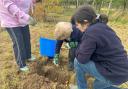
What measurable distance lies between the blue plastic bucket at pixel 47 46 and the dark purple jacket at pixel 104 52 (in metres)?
1.16

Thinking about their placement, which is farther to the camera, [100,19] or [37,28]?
[37,28]

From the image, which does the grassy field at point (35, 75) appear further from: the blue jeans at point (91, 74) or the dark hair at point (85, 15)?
the dark hair at point (85, 15)

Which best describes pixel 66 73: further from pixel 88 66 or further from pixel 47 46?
pixel 88 66

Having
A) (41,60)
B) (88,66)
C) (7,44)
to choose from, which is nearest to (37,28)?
(7,44)

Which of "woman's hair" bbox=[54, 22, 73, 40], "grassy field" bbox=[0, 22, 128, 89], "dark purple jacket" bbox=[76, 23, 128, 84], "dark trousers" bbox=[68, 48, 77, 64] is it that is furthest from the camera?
"dark trousers" bbox=[68, 48, 77, 64]

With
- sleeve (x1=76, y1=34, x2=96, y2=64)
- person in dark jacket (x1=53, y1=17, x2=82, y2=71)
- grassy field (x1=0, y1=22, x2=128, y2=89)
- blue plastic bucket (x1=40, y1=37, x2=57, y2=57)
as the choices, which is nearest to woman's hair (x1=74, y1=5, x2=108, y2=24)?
sleeve (x1=76, y1=34, x2=96, y2=64)

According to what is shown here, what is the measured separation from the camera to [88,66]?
10.6 ft

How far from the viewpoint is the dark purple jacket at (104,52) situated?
117 inches

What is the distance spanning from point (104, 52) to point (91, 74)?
416 mm

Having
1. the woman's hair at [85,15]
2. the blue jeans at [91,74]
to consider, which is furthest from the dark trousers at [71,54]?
the woman's hair at [85,15]

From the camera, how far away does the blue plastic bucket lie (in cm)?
427

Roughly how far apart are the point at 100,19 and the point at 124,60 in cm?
53

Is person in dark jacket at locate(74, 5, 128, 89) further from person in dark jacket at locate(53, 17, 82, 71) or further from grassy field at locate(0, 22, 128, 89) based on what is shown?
grassy field at locate(0, 22, 128, 89)

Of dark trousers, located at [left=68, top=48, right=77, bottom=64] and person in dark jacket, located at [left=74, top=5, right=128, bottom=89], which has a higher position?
person in dark jacket, located at [left=74, top=5, right=128, bottom=89]
